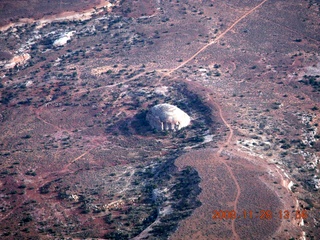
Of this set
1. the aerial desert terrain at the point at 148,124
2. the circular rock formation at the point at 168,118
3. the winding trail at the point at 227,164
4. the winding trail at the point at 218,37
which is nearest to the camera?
the winding trail at the point at 227,164

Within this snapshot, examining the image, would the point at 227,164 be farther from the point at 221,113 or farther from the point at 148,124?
the point at 148,124

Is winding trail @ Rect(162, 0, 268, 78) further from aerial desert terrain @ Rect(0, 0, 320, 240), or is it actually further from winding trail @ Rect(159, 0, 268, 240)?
aerial desert terrain @ Rect(0, 0, 320, 240)

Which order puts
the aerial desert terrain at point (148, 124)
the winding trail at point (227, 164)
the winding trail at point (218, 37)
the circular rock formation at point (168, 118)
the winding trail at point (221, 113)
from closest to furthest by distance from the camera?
the winding trail at point (227, 164) → the winding trail at point (221, 113) → the aerial desert terrain at point (148, 124) → the circular rock formation at point (168, 118) → the winding trail at point (218, 37)

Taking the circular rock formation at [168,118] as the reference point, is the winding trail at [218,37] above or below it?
below
